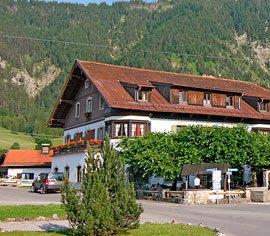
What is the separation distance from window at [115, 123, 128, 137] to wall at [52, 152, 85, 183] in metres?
3.62

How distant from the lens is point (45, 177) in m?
44.4

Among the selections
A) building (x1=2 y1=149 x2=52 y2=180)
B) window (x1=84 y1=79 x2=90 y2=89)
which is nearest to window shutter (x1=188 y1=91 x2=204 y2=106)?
window (x1=84 y1=79 x2=90 y2=89)

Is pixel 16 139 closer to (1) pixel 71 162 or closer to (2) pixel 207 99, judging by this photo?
(1) pixel 71 162

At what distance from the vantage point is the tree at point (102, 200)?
54.0 feet

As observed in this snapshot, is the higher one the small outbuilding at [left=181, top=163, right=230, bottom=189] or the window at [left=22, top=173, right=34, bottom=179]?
the window at [left=22, top=173, right=34, bottom=179]

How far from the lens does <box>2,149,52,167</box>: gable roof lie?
77.4m

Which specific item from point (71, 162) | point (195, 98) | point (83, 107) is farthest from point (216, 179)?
point (83, 107)

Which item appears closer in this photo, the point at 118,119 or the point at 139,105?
the point at 139,105

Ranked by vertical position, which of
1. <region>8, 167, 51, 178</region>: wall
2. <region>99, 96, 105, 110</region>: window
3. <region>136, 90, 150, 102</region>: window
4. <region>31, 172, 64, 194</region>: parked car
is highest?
<region>136, 90, 150, 102</region>: window

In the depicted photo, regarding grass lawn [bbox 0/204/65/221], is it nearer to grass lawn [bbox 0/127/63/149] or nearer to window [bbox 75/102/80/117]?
window [bbox 75/102/80/117]

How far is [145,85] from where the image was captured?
156 ft

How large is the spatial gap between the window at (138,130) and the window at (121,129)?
Answer: 0.57 meters

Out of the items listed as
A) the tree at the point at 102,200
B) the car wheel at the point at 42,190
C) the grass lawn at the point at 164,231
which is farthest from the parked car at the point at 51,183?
the tree at the point at 102,200

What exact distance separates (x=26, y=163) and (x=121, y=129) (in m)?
35.3
